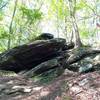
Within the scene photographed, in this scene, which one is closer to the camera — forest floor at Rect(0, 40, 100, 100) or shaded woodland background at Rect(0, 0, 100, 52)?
forest floor at Rect(0, 40, 100, 100)

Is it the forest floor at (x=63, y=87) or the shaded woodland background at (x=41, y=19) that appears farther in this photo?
the shaded woodland background at (x=41, y=19)

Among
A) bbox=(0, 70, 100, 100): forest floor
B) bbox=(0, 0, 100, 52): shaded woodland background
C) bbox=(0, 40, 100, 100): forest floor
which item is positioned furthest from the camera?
bbox=(0, 0, 100, 52): shaded woodland background

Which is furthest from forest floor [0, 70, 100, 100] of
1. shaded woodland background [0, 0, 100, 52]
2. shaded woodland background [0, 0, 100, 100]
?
shaded woodland background [0, 0, 100, 52]

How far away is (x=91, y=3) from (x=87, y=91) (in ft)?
77.5

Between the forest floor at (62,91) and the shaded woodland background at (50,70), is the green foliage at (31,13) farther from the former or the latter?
the forest floor at (62,91)

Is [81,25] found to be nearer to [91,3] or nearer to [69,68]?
[91,3]

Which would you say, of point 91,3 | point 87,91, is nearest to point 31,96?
point 87,91

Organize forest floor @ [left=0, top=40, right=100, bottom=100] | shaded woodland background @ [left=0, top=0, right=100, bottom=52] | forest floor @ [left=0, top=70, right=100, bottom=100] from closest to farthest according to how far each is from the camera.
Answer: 1. forest floor @ [left=0, top=70, right=100, bottom=100]
2. forest floor @ [left=0, top=40, right=100, bottom=100]
3. shaded woodland background @ [left=0, top=0, right=100, bottom=52]

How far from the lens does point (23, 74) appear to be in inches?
548

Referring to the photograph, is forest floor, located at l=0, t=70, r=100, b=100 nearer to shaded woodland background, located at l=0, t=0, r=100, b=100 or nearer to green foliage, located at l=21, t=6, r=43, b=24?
shaded woodland background, located at l=0, t=0, r=100, b=100

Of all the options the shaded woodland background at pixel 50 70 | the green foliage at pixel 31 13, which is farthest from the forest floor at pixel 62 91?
the green foliage at pixel 31 13

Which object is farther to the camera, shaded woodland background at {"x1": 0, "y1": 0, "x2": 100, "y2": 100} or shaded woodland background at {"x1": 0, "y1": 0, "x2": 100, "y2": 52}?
shaded woodland background at {"x1": 0, "y1": 0, "x2": 100, "y2": 52}

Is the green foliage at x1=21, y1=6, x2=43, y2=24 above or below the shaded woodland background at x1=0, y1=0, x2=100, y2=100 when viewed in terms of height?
above

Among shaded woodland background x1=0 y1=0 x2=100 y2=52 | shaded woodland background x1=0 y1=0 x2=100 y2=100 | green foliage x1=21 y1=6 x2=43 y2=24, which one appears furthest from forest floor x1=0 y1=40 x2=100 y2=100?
green foliage x1=21 y1=6 x2=43 y2=24
